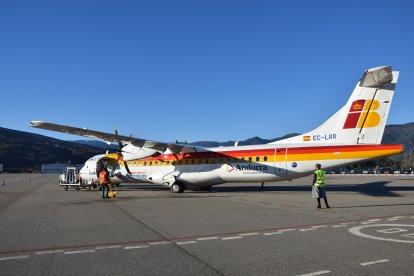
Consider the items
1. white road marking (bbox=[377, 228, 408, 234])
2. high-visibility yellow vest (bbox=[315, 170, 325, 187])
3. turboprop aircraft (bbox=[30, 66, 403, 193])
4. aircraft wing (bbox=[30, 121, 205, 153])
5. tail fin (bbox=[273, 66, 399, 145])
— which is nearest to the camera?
white road marking (bbox=[377, 228, 408, 234])

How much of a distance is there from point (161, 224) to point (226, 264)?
4.86 metres

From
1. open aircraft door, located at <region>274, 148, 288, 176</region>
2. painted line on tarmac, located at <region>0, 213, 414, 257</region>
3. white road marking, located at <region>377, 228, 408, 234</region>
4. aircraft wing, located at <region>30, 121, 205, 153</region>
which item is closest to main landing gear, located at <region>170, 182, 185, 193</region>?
aircraft wing, located at <region>30, 121, 205, 153</region>

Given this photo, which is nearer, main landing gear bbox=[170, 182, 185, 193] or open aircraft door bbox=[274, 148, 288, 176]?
open aircraft door bbox=[274, 148, 288, 176]

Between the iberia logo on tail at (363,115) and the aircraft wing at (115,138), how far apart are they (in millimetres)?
10182

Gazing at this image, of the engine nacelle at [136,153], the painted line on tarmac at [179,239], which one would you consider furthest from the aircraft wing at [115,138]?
the painted line on tarmac at [179,239]

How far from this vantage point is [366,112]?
19.7m

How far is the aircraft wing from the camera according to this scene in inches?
840

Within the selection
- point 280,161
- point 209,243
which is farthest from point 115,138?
point 209,243

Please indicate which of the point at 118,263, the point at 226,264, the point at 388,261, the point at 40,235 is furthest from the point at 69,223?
the point at 388,261

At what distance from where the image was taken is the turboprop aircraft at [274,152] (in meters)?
19.4

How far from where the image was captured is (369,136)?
64.7 ft

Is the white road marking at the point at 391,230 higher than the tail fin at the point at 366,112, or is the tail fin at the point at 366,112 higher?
the tail fin at the point at 366,112

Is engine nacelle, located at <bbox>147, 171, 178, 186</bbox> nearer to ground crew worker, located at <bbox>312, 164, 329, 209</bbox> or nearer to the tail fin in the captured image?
the tail fin

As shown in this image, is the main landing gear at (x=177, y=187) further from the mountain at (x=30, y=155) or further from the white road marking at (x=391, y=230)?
the mountain at (x=30, y=155)
